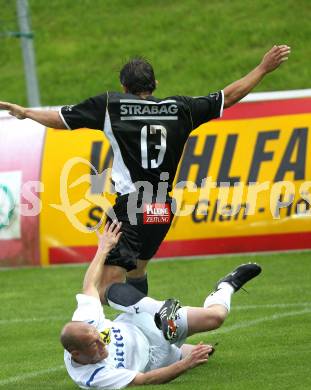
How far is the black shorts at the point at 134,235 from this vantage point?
8.41m

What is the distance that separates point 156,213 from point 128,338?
1.03 meters


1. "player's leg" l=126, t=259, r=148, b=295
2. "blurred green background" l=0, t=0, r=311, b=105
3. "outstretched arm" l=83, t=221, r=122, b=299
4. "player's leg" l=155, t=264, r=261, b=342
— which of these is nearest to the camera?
"player's leg" l=155, t=264, r=261, b=342

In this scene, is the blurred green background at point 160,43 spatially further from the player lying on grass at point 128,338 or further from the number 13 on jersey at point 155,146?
the player lying on grass at point 128,338

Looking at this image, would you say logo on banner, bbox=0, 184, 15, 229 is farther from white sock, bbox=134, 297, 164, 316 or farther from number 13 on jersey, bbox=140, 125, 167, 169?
white sock, bbox=134, 297, 164, 316

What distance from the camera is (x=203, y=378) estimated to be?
8070 millimetres

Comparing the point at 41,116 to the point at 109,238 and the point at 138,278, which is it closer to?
the point at 109,238

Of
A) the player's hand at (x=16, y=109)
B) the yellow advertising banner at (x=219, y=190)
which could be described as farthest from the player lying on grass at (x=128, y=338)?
the yellow advertising banner at (x=219, y=190)

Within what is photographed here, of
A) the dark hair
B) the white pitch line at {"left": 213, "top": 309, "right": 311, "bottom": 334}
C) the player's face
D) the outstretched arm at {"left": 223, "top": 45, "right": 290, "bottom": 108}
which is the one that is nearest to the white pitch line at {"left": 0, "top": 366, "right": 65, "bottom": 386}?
the player's face

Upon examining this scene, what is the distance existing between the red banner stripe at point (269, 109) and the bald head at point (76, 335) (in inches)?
290

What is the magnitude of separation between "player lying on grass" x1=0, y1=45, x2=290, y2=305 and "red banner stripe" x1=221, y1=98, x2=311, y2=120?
19.1ft

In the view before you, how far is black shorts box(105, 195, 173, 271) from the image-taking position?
841cm

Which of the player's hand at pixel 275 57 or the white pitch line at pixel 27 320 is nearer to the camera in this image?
the player's hand at pixel 275 57

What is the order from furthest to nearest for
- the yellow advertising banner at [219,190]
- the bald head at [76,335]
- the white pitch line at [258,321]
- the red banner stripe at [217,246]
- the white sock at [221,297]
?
1. the red banner stripe at [217,246]
2. the yellow advertising banner at [219,190]
3. the white pitch line at [258,321]
4. the white sock at [221,297]
5. the bald head at [76,335]

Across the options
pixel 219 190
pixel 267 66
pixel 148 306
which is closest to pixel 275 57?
pixel 267 66
